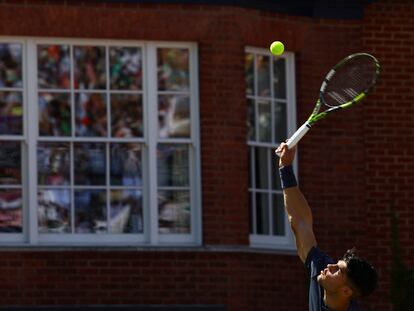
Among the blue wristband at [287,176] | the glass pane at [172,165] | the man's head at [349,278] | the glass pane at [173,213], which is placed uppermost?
the glass pane at [172,165]

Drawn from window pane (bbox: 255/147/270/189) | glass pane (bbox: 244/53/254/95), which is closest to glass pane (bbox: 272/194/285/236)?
window pane (bbox: 255/147/270/189)

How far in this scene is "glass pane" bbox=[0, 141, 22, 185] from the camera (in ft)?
49.9

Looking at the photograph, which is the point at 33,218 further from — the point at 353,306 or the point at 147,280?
the point at 353,306

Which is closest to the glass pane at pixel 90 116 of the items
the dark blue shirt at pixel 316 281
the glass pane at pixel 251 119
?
the glass pane at pixel 251 119

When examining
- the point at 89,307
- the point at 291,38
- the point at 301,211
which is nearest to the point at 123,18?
the point at 291,38

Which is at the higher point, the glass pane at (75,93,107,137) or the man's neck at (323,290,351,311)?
the glass pane at (75,93,107,137)

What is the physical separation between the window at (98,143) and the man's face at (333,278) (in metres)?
6.96

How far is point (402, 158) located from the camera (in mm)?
16625

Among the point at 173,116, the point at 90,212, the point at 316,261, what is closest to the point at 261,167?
the point at 173,116

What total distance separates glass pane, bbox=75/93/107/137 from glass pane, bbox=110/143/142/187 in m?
0.24

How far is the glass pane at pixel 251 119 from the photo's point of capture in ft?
52.6

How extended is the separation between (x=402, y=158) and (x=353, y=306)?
8193 millimetres

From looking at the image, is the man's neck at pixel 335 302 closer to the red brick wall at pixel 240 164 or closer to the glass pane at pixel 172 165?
the red brick wall at pixel 240 164

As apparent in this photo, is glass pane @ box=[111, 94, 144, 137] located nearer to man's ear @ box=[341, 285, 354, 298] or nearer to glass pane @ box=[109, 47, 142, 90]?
glass pane @ box=[109, 47, 142, 90]
